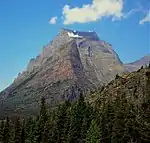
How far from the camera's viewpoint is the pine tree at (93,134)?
10038 cm

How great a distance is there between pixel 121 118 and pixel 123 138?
5.61m

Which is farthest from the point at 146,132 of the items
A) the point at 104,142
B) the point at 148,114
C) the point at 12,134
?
the point at 12,134

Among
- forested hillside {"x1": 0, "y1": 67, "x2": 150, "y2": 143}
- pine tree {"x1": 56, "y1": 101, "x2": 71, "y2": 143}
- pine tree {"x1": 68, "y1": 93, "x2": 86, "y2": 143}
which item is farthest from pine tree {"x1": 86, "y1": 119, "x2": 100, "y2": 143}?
pine tree {"x1": 56, "y1": 101, "x2": 71, "y2": 143}

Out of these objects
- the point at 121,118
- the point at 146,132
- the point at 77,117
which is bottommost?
the point at 146,132

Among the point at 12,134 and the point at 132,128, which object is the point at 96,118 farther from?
the point at 12,134

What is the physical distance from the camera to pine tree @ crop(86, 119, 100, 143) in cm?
10038

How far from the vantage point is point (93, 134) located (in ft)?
332

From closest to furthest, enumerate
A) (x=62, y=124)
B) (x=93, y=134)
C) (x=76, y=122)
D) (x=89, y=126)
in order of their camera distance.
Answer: (x=93, y=134), (x=89, y=126), (x=76, y=122), (x=62, y=124)

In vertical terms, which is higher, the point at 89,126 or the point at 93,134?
the point at 89,126

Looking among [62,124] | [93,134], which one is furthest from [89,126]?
[62,124]

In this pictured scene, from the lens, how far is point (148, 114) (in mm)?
86812

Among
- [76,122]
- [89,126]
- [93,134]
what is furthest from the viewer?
[76,122]

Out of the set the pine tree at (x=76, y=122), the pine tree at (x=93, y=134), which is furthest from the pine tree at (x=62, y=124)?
the pine tree at (x=93, y=134)

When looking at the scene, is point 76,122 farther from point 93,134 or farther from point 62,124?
point 93,134
